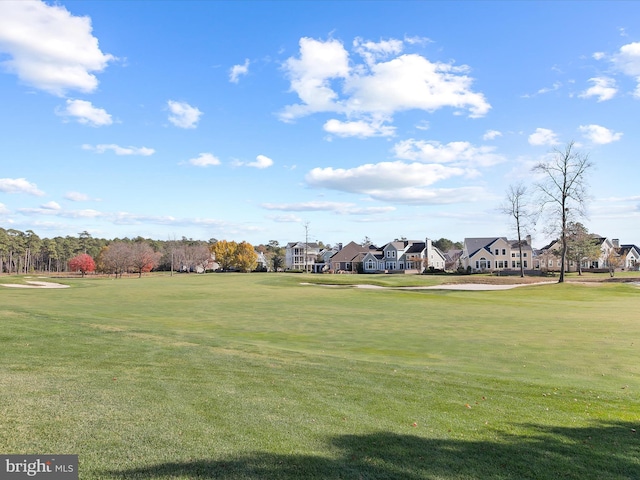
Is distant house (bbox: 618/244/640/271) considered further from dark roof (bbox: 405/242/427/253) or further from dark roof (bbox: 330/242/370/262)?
dark roof (bbox: 330/242/370/262)

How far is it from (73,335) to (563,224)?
5492cm

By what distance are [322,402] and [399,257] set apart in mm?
107736

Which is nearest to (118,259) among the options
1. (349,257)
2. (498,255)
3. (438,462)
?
(349,257)

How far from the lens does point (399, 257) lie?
4486 inches

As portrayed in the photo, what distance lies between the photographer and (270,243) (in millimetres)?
183000

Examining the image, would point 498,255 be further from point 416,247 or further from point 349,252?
point 349,252

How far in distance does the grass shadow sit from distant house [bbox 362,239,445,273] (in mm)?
104726

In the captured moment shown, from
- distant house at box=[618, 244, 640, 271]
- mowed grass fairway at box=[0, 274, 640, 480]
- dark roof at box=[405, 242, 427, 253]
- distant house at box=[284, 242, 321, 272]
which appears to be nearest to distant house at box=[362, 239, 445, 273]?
dark roof at box=[405, 242, 427, 253]

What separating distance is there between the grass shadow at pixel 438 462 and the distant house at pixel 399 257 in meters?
105

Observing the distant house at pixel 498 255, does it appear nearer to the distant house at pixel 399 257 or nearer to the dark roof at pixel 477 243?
the dark roof at pixel 477 243

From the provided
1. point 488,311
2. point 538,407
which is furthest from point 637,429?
point 488,311

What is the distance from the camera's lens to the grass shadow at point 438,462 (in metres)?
5.11

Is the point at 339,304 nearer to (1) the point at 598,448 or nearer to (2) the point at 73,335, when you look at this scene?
(2) the point at 73,335

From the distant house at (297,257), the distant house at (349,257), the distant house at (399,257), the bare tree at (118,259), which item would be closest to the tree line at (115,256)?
the bare tree at (118,259)
